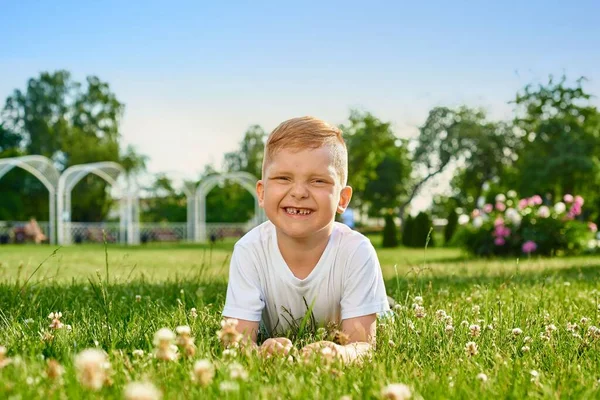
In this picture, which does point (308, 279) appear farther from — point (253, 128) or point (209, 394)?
point (253, 128)

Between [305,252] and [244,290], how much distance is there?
0.31m

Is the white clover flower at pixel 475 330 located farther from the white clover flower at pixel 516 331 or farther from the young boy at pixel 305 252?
the young boy at pixel 305 252

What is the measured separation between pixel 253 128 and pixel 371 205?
12.2 metres

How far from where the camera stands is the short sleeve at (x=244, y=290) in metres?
2.78

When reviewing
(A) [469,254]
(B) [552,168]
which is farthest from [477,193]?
(A) [469,254]

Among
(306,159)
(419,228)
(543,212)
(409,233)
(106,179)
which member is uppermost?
(306,159)

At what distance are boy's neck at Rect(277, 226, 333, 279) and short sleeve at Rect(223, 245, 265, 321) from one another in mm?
159

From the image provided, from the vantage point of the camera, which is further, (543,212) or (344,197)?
(543,212)

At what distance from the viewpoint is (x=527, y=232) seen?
13.8m

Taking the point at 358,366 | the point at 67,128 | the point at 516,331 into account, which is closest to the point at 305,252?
the point at 358,366

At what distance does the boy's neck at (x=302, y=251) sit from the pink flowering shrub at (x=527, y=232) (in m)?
11.5

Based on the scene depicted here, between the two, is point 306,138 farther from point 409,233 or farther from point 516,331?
point 409,233

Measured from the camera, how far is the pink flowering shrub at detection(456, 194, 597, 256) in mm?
13859

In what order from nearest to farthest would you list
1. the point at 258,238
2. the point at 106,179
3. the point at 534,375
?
the point at 534,375 → the point at 258,238 → the point at 106,179
